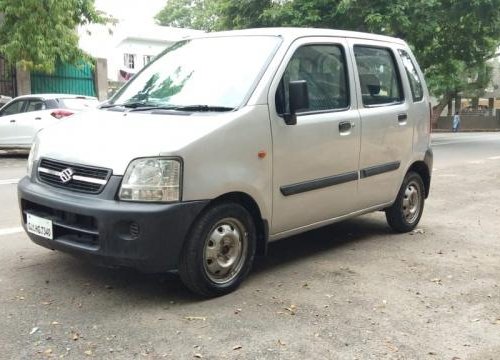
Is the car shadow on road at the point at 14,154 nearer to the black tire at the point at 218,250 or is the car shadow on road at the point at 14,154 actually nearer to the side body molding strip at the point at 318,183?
the side body molding strip at the point at 318,183

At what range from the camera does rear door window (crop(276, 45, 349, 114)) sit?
454 centimetres

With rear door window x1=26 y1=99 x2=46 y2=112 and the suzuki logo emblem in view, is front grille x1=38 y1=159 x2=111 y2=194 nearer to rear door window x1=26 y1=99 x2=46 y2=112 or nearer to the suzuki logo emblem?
the suzuki logo emblem

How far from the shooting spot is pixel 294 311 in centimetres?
396

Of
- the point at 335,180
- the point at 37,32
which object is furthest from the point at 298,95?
the point at 37,32

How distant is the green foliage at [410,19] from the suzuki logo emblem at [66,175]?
1652 cm

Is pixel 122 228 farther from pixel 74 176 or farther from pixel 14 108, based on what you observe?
pixel 14 108

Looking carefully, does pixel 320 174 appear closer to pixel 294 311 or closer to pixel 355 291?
pixel 355 291

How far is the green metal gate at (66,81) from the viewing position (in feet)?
67.5

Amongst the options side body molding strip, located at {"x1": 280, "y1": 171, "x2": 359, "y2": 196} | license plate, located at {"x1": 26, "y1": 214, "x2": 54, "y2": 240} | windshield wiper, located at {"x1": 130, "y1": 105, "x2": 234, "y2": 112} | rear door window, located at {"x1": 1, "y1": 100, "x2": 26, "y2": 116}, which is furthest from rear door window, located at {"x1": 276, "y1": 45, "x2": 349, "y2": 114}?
rear door window, located at {"x1": 1, "y1": 100, "x2": 26, "y2": 116}

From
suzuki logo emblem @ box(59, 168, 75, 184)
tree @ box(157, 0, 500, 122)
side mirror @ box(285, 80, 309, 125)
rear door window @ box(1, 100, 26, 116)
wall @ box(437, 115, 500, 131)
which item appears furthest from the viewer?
wall @ box(437, 115, 500, 131)

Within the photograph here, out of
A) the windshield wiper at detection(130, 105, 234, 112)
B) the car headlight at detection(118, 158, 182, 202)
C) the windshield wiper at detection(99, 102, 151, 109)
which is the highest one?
the windshield wiper at detection(99, 102, 151, 109)

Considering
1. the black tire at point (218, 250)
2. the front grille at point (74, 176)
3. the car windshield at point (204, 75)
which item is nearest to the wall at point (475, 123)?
the car windshield at point (204, 75)

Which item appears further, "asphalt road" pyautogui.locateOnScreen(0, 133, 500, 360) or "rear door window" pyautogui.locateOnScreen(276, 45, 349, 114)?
"rear door window" pyautogui.locateOnScreen(276, 45, 349, 114)

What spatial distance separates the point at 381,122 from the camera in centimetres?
546
